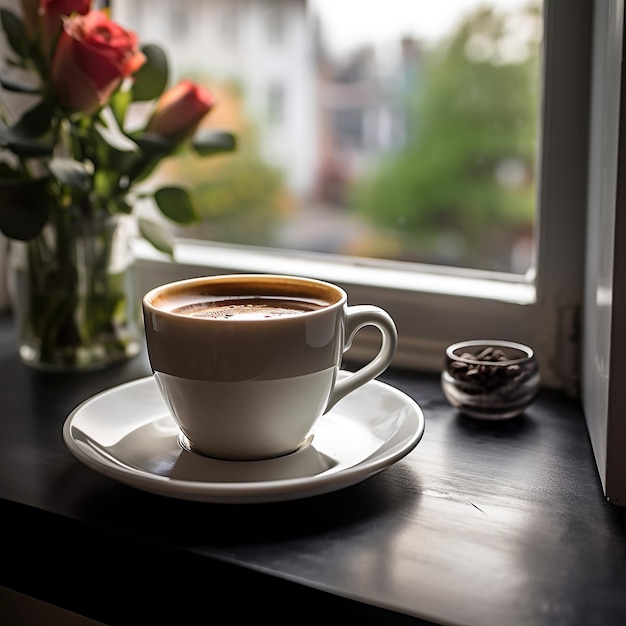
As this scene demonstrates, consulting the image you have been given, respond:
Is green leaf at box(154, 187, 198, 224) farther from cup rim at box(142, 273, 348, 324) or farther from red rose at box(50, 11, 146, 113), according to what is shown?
cup rim at box(142, 273, 348, 324)

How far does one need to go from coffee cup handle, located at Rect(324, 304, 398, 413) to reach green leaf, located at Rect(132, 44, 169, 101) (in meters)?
0.38

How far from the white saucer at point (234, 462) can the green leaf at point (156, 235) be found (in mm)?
188

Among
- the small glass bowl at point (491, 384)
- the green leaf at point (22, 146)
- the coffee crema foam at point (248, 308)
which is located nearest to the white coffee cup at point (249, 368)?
the coffee crema foam at point (248, 308)

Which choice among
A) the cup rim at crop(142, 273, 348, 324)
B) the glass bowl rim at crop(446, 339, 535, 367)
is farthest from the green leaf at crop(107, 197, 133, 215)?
the glass bowl rim at crop(446, 339, 535, 367)

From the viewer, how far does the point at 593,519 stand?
1.86 ft

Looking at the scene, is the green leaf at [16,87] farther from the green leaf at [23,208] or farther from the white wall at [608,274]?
the white wall at [608,274]

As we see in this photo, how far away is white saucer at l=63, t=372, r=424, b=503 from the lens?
1.78 ft

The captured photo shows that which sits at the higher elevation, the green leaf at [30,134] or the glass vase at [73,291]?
the green leaf at [30,134]

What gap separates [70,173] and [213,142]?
0.55 ft

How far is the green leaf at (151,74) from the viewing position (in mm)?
888

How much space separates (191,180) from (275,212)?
13 cm

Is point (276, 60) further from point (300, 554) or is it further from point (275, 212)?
point (300, 554)

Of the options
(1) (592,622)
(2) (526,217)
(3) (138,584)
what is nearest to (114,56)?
(3) (138,584)

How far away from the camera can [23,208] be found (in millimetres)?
805
